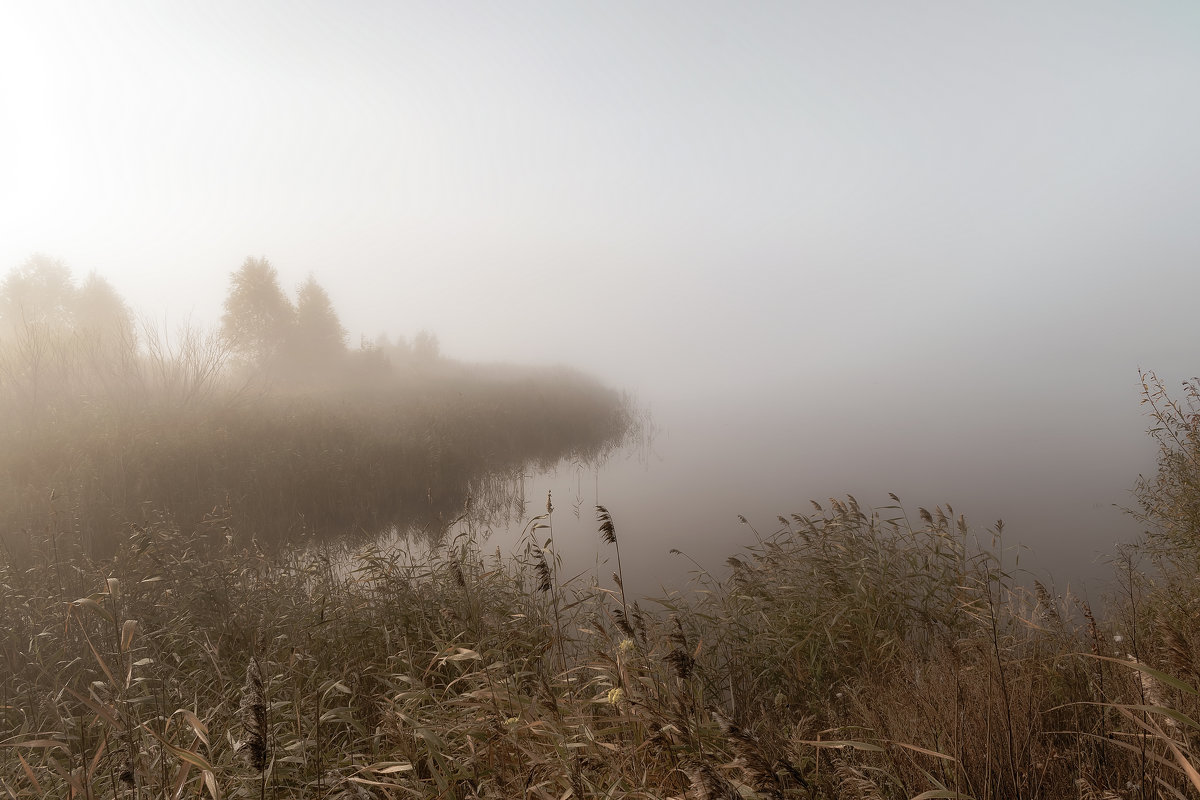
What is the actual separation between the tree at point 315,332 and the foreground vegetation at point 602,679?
29142 millimetres

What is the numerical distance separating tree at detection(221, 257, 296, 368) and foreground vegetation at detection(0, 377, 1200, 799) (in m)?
28.6

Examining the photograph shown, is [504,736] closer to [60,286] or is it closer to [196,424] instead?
[196,424]

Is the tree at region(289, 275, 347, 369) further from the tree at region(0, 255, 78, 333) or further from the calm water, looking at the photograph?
the calm water

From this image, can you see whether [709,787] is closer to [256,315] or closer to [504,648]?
[504,648]

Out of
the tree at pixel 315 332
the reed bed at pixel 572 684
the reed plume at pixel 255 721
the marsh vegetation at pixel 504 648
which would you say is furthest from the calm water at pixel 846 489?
the tree at pixel 315 332

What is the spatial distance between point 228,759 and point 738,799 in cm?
317

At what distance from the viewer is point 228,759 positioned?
2869 millimetres

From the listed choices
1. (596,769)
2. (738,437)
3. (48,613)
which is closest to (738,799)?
(596,769)

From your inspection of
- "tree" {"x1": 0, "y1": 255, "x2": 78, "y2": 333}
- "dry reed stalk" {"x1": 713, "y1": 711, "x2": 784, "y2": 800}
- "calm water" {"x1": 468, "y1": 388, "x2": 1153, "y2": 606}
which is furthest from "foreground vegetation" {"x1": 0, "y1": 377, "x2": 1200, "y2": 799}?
"tree" {"x1": 0, "y1": 255, "x2": 78, "y2": 333}

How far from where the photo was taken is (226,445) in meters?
10.9

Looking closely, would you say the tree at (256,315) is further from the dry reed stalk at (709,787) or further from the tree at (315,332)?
the dry reed stalk at (709,787)

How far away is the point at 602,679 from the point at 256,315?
35596mm

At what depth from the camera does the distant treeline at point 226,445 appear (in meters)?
8.29

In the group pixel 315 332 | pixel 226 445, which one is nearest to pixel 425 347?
pixel 315 332
